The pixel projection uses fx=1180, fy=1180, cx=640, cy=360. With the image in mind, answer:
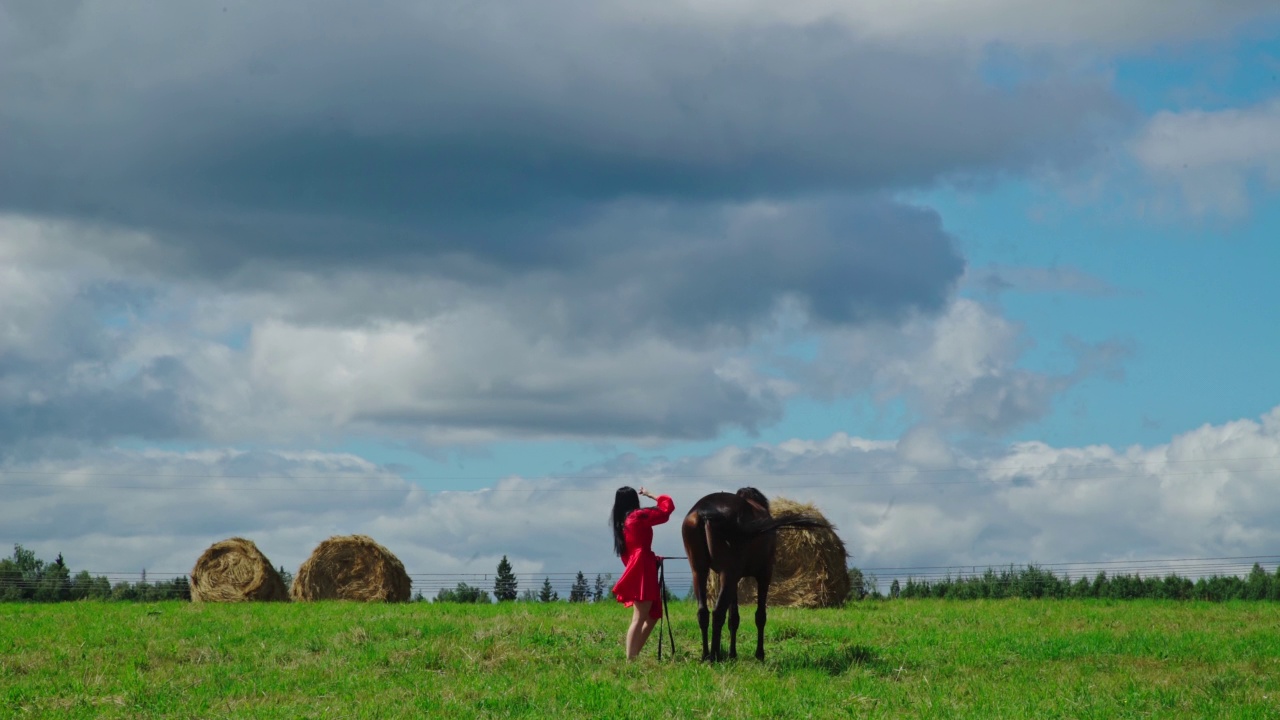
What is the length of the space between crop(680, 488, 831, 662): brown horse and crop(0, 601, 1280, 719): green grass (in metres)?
0.68

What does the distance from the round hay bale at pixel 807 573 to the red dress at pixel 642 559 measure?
32.1 feet

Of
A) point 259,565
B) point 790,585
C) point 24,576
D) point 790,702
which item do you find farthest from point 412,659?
point 24,576

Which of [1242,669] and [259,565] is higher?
[259,565]

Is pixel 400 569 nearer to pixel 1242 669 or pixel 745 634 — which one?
pixel 745 634

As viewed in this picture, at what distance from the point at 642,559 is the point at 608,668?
53.9 inches

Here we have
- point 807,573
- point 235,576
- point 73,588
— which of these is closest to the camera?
point 807,573

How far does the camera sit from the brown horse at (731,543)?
1450 cm

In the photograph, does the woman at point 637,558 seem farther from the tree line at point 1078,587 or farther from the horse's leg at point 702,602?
Answer: the tree line at point 1078,587

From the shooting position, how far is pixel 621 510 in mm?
14727

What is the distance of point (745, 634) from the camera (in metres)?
17.0

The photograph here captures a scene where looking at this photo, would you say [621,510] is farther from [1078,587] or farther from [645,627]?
[1078,587]

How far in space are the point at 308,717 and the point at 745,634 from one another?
7.36 meters

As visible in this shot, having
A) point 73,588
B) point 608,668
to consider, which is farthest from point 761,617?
point 73,588

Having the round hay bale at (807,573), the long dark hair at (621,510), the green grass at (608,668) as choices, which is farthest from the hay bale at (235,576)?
the long dark hair at (621,510)
